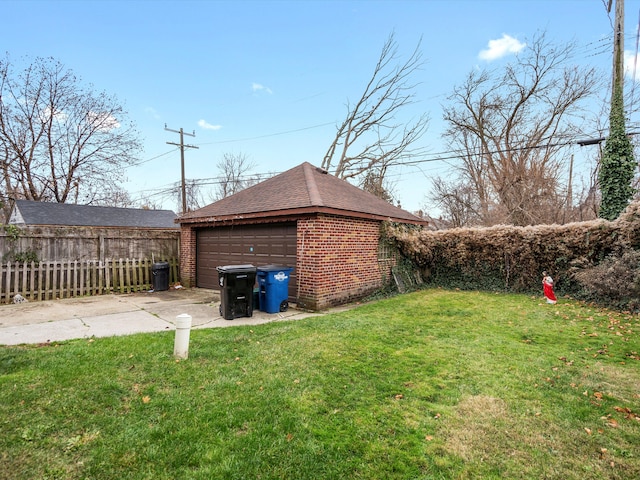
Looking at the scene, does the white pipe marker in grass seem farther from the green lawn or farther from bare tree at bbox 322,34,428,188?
bare tree at bbox 322,34,428,188

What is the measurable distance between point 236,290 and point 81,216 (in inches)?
643

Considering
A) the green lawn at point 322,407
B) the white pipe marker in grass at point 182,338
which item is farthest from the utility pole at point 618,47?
the white pipe marker in grass at point 182,338

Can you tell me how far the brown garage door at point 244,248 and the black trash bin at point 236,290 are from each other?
1.63 m

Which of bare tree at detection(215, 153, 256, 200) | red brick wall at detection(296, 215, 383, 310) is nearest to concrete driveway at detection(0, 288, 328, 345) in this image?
red brick wall at detection(296, 215, 383, 310)

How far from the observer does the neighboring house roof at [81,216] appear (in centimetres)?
1639

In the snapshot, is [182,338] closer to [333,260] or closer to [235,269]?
[235,269]

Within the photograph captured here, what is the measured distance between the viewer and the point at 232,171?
32281 millimetres

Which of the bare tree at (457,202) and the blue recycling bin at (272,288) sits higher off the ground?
the bare tree at (457,202)

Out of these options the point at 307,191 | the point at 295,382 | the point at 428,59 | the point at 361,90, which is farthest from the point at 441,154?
the point at 295,382

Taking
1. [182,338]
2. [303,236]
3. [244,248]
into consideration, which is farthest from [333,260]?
[182,338]

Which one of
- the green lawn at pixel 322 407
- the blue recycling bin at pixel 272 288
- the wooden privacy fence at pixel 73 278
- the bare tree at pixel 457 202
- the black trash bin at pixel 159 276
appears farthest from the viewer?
the bare tree at pixel 457 202

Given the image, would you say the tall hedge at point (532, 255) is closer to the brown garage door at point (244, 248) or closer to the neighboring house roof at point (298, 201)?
the neighboring house roof at point (298, 201)

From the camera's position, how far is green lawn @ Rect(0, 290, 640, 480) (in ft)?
7.45

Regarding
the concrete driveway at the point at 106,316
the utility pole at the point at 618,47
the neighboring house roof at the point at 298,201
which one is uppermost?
the utility pole at the point at 618,47
